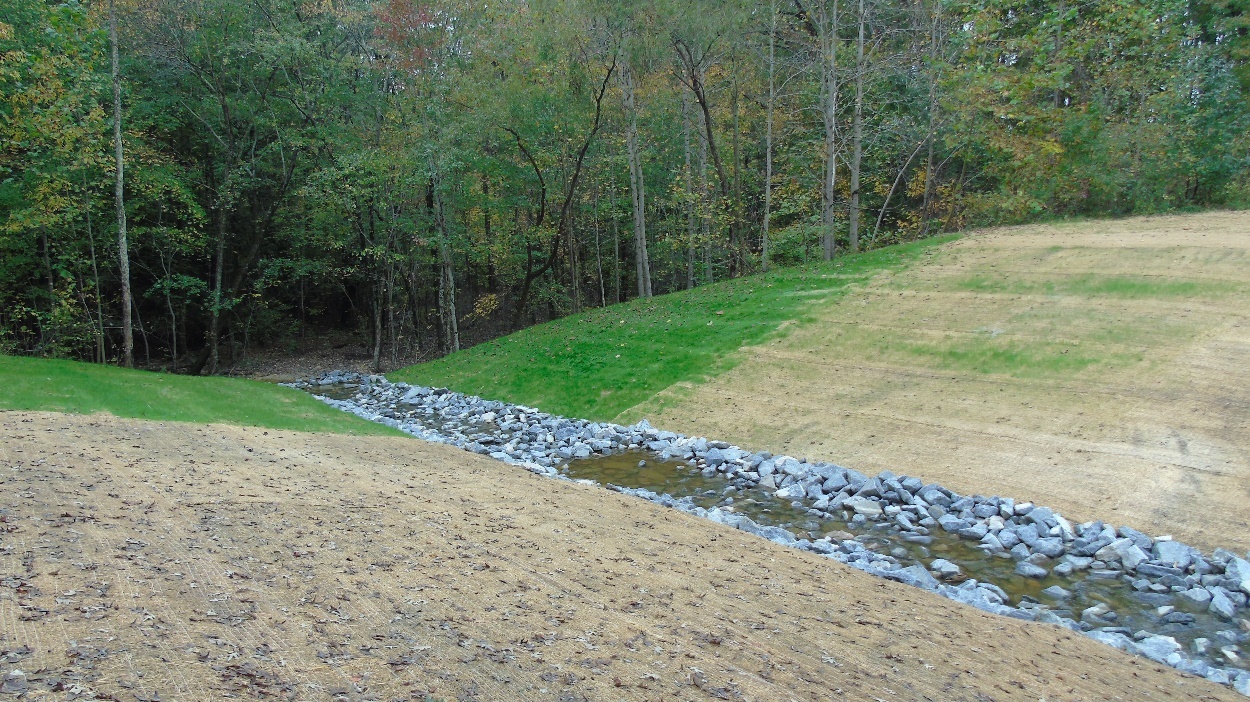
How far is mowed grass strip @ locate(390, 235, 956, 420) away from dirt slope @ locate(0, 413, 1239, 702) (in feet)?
28.1

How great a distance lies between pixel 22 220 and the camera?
56.8ft

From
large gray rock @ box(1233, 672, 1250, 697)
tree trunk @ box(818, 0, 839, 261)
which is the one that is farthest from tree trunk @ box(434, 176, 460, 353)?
large gray rock @ box(1233, 672, 1250, 697)

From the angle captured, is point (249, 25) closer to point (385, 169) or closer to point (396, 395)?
point (385, 169)

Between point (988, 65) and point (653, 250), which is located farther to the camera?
point (653, 250)

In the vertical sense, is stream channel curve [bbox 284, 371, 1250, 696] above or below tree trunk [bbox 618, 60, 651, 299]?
below

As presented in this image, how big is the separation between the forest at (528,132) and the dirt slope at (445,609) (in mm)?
13307

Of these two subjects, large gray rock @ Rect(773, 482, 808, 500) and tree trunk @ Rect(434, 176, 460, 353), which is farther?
tree trunk @ Rect(434, 176, 460, 353)

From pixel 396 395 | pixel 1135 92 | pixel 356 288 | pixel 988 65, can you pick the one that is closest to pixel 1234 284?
pixel 988 65

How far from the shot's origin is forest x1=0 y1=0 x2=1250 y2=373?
19.9 meters

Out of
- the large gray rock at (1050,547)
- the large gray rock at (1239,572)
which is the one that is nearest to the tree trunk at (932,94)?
the large gray rock at (1050,547)

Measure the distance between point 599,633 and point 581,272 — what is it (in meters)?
31.3

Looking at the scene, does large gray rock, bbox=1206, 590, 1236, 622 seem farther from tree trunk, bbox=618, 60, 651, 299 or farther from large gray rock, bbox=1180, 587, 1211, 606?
tree trunk, bbox=618, 60, 651, 299

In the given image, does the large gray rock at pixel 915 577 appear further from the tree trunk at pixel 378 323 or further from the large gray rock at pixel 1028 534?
the tree trunk at pixel 378 323

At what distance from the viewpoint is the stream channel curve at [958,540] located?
6.61m
